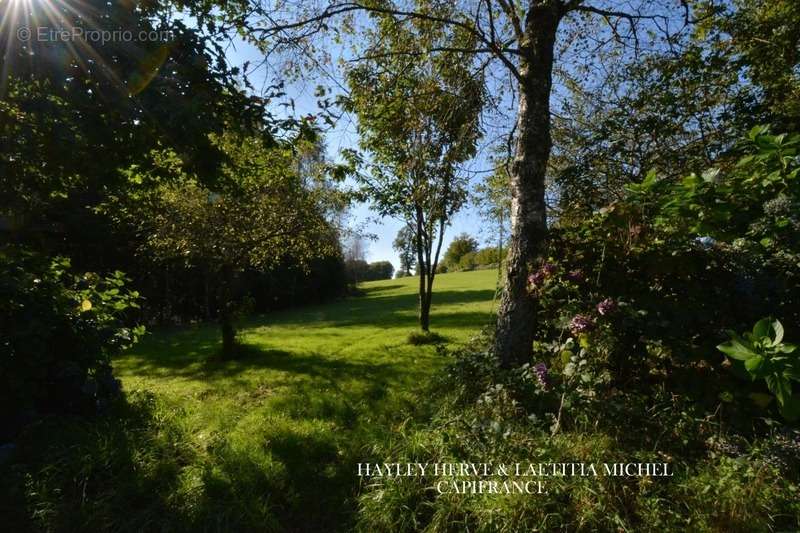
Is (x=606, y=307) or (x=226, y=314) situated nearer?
(x=606, y=307)

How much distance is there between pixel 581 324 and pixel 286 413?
10.8 feet

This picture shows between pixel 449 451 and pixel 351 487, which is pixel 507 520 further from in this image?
pixel 351 487

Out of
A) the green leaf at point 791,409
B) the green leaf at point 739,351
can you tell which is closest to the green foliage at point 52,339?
the green leaf at point 739,351

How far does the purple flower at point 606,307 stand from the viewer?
8.86 ft

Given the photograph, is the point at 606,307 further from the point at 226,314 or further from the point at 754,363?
the point at 226,314

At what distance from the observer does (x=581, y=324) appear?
2.77 metres

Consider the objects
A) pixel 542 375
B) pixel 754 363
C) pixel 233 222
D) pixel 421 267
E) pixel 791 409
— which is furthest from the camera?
pixel 421 267

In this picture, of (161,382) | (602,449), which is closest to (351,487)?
(602,449)

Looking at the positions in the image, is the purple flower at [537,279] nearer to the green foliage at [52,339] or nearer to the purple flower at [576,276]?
the purple flower at [576,276]

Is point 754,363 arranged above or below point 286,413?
above

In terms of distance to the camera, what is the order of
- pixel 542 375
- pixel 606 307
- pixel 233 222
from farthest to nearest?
pixel 233 222 < pixel 542 375 < pixel 606 307

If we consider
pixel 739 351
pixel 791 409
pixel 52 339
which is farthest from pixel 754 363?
pixel 52 339

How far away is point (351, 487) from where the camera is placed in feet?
8.79

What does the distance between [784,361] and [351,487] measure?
9.09 ft
